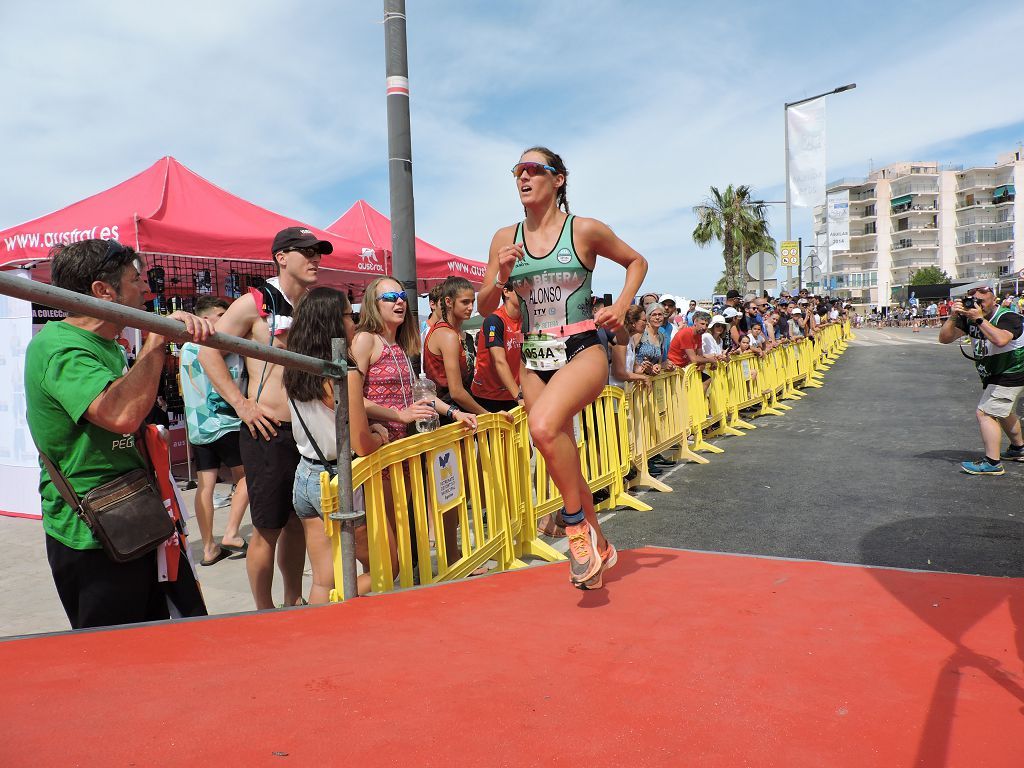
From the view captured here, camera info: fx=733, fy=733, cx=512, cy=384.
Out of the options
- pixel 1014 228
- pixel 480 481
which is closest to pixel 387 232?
pixel 480 481

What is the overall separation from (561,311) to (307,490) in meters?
1.51

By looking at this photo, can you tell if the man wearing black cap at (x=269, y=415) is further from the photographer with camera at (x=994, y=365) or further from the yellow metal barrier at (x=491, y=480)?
the photographer with camera at (x=994, y=365)

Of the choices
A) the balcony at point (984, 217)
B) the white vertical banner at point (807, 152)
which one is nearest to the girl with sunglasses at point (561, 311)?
the white vertical banner at point (807, 152)

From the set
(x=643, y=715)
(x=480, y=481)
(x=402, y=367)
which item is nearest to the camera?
(x=643, y=715)

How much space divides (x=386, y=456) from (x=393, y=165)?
312cm

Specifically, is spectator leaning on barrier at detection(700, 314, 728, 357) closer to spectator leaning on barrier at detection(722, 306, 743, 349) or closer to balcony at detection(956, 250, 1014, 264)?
spectator leaning on barrier at detection(722, 306, 743, 349)

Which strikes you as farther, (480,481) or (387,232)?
(387,232)

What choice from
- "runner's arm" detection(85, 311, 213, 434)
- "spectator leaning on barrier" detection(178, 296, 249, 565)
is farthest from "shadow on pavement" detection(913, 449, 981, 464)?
"runner's arm" detection(85, 311, 213, 434)

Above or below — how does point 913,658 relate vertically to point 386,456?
below

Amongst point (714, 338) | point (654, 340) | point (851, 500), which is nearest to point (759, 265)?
point (714, 338)

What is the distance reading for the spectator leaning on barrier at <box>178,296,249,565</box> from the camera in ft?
18.4

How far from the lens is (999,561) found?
4926 mm

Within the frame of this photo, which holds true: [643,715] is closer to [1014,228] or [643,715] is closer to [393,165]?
[393,165]

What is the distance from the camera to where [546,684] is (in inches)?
92.1
